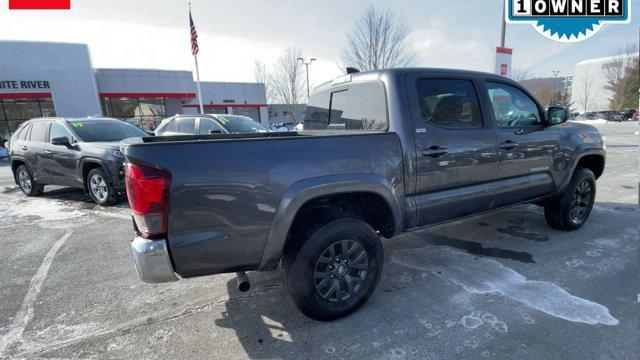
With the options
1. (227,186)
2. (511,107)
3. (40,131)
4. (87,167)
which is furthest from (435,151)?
(40,131)

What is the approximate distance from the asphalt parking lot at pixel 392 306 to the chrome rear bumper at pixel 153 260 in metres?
0.66

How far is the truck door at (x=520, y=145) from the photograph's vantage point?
3543 millimetres

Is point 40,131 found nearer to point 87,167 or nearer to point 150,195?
point 87,167

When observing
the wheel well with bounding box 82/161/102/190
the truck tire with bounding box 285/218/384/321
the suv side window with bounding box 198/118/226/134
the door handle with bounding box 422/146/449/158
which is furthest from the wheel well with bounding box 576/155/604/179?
the wheel well with bounding box 82/161/102/190

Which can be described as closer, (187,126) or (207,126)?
(207,126)

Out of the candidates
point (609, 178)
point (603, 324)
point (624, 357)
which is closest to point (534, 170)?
point (603, 324)

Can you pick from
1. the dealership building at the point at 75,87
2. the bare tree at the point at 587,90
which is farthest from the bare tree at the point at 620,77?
the dealership building at the point at 75,87

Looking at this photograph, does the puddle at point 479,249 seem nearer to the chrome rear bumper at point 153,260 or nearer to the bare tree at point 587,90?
the chrome rear bumper at point 153,260

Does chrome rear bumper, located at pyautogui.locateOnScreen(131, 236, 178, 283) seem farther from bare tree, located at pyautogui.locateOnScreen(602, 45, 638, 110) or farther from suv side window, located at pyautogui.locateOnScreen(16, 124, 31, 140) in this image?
bare tree, located at pyautogui.locateOnScreen(602, 45, 638, 110)

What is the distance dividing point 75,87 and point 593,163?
3218cm

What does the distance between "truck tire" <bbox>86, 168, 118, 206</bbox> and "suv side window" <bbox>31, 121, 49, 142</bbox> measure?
1726 mm

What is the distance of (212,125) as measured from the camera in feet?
29.8

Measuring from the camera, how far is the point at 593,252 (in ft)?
12.3

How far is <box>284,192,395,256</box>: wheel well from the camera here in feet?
8.79
